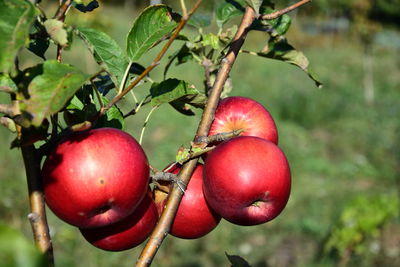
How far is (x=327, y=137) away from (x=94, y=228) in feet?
14.5

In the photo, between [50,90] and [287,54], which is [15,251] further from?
[287,54]

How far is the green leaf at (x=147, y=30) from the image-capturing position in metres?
0.63

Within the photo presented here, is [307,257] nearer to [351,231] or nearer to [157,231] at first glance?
[351,231]

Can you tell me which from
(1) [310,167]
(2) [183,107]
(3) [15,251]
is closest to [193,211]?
(2) [183,107]

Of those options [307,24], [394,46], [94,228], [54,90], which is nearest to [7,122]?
[54,90]

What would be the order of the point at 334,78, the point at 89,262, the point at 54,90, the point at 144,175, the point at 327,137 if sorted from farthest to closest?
the point at 334,78 < the point at 327,137 < the point at 89,262 < the point at 144,175 < the point at 54,90

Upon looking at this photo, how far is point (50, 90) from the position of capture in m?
0.46

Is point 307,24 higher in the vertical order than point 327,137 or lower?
lower

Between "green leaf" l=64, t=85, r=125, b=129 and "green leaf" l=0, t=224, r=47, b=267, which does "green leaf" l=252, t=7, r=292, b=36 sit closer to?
"green leaf" l=64, t=85, r=125, b=129

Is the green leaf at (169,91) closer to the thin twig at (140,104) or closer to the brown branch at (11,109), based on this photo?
the thin twig at (140,104)

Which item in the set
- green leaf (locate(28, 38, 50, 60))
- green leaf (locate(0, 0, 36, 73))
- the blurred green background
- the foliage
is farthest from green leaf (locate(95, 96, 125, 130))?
the foliage

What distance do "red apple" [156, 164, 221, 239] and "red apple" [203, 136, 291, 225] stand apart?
0.03m

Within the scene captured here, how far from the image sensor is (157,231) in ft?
1.91

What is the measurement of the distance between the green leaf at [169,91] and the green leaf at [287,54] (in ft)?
0.67
